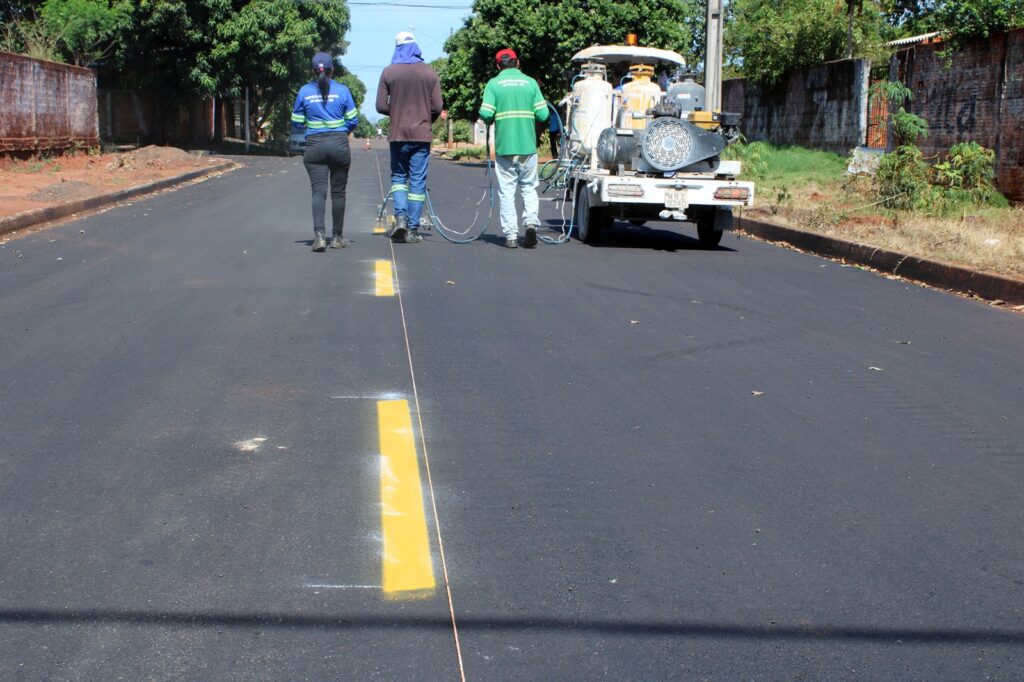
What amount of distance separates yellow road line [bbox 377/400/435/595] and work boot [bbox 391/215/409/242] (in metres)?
6.95

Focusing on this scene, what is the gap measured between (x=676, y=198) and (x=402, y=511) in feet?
29.2

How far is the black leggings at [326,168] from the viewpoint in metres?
11.6

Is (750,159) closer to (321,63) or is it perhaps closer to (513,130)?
(513,130)

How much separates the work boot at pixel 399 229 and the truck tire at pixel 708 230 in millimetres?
3522

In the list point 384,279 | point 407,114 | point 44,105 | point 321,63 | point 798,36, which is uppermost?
point 798,36

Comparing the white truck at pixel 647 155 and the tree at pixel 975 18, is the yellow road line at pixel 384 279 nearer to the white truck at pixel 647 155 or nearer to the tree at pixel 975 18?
the white truck at pixel 647 155

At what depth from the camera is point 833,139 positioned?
25922 mm

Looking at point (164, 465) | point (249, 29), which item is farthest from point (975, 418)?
point (249, 29)

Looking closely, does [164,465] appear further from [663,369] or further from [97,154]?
[97,154]

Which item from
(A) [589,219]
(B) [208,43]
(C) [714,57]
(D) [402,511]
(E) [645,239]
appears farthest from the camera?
(B) [208,43]

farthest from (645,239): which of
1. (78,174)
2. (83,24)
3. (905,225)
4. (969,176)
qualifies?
(83,24)

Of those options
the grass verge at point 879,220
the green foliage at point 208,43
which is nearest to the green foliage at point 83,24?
the green foliage at point 208,43

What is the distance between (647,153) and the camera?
505 inches

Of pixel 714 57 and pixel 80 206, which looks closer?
pixel 80 206
